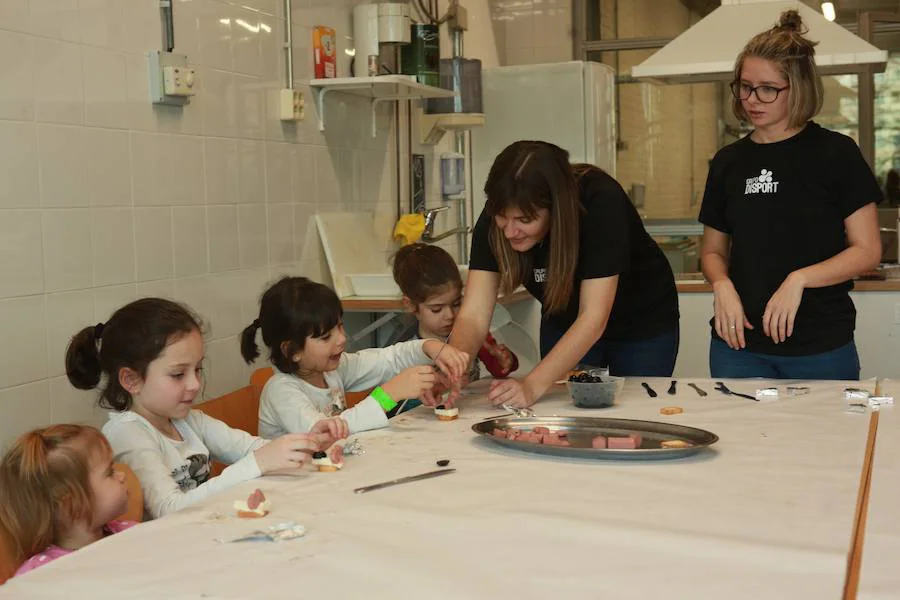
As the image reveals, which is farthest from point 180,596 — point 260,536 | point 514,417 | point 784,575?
point 514,417

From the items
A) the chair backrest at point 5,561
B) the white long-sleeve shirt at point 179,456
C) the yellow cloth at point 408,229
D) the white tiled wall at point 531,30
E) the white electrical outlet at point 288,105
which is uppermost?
the white tiled wall at point 531,30

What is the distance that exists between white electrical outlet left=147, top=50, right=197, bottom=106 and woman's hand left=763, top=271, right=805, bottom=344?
5.51 feet

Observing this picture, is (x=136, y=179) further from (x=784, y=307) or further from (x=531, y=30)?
(x=531, y=30)

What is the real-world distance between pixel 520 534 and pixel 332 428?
0.58m

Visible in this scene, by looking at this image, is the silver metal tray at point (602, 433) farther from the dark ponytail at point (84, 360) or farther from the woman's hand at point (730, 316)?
the dark ponytail at point (84, 360)

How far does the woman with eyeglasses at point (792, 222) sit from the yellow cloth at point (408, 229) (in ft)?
6.61

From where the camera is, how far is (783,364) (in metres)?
2.54

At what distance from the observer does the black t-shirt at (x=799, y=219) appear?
249 cm

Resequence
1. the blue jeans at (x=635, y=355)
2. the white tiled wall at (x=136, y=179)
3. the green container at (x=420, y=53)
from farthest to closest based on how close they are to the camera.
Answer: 1. the green container at (x=420, y=53)
2. the blue jeans at (x=635, y=355)
3. the white tiled wall at (x=136, y=179)

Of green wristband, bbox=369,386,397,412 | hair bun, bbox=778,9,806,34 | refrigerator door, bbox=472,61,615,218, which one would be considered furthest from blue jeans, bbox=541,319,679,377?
→ refrigerator door, bbox=472,61,615,218

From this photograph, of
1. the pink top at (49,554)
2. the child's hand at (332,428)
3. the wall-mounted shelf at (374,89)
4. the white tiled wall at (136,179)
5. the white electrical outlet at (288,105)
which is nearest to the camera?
the pink top at (49,554)

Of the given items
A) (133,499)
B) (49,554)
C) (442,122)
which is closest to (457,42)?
(442,122)

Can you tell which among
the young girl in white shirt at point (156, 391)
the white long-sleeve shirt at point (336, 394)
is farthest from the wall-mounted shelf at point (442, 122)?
the young girl in white shirt at point (156, 391)

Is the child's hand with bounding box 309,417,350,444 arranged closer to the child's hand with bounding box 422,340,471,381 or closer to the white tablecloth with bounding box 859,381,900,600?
the child's hand with bounding box 422,340,471,381
